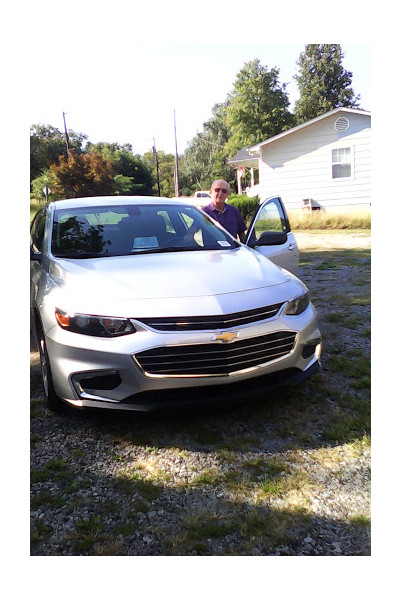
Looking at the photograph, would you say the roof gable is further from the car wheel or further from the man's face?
→ the car wheel

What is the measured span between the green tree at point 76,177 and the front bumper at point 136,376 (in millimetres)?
1670

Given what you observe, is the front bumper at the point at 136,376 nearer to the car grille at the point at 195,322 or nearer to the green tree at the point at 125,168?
the car grille at the point at 195,322

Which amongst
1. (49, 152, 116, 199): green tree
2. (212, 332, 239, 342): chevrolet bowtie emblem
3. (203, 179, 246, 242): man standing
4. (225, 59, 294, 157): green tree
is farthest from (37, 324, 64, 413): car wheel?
(225, 59, 294, 157): green tree

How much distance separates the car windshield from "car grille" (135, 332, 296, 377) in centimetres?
107

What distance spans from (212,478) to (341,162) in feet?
52.3

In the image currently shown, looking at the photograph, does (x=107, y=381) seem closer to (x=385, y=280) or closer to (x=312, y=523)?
(x=312, y=523)

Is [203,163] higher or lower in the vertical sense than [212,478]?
higher

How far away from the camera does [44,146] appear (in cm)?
343

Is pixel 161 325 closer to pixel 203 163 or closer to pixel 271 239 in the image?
pixel 271 239

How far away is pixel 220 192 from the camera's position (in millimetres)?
4746

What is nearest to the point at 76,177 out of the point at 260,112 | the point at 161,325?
the point at 161,325

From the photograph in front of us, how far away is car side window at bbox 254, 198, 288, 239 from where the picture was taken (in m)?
4.09

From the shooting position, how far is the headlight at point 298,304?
2867 mm

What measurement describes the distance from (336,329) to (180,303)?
262 centimetres
